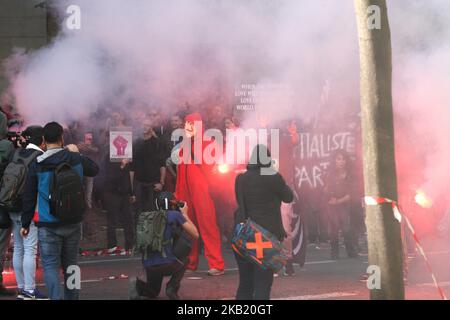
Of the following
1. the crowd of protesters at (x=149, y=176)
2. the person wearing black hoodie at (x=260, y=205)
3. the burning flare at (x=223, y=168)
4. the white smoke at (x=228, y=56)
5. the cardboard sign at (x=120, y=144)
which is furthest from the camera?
the cardboard sign at (x=120, y=144)

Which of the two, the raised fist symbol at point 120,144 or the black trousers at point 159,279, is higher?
the raised fist symbol at point 120,144

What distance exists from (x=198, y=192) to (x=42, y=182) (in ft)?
10.6

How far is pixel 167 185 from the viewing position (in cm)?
1300

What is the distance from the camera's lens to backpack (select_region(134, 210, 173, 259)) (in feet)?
28.3

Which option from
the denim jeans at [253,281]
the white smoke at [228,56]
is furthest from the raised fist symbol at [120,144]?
the denim jeans at [253,281]

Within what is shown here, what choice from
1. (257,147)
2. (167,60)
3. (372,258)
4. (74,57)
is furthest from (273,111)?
(372,258)

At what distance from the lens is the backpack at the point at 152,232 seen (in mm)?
8641

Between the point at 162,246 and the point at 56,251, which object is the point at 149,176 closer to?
the point at 162,246

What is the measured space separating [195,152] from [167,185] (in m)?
2.25

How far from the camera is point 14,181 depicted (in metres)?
8.70

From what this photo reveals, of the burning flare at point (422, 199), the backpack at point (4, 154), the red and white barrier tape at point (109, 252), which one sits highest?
the backpack at point (4, 154)

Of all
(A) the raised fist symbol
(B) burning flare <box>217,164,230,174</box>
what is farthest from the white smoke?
(B) burning flare <box>217,164,230,174</box>

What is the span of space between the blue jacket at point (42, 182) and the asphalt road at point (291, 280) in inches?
52.8

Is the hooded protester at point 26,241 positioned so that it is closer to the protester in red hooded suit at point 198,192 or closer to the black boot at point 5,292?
the black boot at point 5,292
